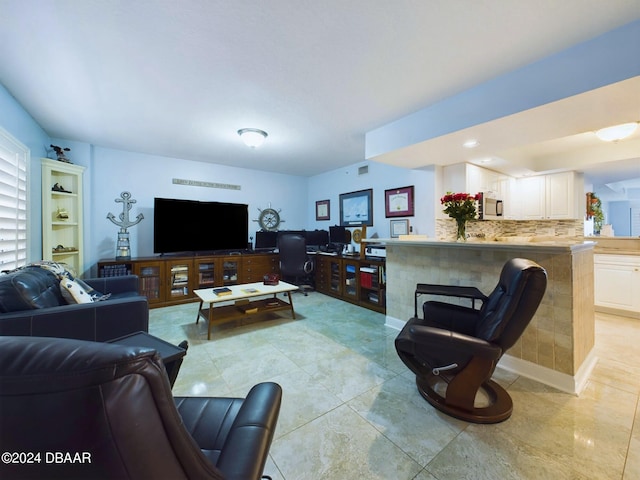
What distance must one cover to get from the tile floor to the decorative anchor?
6.16 ft

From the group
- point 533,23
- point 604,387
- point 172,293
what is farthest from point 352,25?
point 172,293

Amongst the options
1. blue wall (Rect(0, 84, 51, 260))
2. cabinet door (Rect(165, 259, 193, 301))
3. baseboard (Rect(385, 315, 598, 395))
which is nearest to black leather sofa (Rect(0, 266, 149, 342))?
blue wall (Rect(0, 84, 51, 260))

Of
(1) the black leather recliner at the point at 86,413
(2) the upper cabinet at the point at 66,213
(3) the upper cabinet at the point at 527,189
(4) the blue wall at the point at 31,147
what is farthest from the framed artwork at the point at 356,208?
(1) the black leather recliner at the point at 86,413

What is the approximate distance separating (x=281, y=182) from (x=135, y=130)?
112 inches

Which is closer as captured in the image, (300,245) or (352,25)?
(352,25)

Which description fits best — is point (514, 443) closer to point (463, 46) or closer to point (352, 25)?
point (463, 46)

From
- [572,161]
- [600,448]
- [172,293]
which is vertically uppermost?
[572,161]

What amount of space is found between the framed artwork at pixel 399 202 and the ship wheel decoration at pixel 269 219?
2.34m

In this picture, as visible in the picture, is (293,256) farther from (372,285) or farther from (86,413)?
(86,413)

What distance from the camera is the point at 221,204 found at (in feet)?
15.4

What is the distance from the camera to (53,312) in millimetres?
1798

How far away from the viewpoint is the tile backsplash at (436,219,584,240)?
3.81 meters

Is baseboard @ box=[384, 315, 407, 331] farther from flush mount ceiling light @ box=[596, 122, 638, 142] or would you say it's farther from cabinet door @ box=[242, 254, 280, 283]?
flush mount ceiling light @ box=[596, 122, 638, 142]

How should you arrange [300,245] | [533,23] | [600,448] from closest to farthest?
1. [600,448]
2. [533,23]
3. [300,245]
